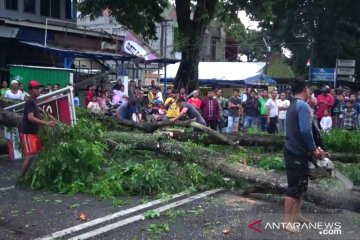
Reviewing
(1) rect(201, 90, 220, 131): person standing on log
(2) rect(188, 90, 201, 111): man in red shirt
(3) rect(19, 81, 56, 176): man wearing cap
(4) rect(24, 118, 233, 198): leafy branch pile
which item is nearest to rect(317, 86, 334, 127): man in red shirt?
(1) rect(201, 90, 220, 131): person standing on log

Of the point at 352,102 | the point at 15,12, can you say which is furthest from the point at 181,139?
the point at 15,12

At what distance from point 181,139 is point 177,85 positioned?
1191 centimetres

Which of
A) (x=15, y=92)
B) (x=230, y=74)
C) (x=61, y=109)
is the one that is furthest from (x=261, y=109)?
(x=230, y=74)

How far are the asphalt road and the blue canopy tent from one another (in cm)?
2599

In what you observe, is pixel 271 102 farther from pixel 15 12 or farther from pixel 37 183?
pixel 15 12

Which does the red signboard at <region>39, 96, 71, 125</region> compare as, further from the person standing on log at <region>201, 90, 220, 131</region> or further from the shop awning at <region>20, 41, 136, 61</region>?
the shop awning at <region>20, 41, 136, 61</region>

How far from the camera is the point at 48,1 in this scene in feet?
72.1

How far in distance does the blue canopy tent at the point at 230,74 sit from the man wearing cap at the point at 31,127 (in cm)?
2507

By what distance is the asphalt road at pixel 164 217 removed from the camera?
5.32 meters

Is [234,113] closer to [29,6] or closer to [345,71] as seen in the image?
[29,6]

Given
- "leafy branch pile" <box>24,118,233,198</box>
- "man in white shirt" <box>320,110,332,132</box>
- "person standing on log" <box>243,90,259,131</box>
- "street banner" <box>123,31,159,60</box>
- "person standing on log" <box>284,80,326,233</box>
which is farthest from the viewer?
"street banner" <box>123,31,159,60</box>

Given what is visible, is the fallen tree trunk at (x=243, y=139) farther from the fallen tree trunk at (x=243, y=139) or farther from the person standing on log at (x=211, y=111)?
the person standing on log at (x=211, y=111)

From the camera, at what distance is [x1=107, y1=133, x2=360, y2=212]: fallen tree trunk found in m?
5.67

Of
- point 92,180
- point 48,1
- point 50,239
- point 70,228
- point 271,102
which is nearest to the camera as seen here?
point 50,239
